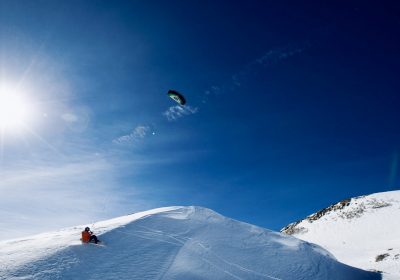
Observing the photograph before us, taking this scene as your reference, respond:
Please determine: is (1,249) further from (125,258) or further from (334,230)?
(334,230)

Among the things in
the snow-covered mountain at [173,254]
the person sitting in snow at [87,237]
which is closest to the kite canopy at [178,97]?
the snow-covered mountain at [173,254]

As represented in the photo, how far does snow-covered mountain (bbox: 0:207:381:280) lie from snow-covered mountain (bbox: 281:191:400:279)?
6470 mm

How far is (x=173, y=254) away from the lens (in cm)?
2081

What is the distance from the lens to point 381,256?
29828 mm

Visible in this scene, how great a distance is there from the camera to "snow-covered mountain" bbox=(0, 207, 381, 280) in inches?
714

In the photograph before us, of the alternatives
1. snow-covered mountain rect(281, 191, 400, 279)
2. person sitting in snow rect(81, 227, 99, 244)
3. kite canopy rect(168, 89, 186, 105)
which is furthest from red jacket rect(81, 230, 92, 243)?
snow-covered mountain rect(281, 191, 400, 279)

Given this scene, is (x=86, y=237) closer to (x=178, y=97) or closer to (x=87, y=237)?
(x=87, y=237)

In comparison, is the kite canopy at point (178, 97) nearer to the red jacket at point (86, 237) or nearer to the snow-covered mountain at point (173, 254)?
the snow-covered mountain at point (173, 254)

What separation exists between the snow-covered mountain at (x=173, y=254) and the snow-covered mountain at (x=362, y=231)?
647 cm

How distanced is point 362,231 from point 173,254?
1370 inches

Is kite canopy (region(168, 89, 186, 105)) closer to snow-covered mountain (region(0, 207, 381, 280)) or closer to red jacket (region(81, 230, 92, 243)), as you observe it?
snow-covered mountain (region(0, 207, 381, 280))

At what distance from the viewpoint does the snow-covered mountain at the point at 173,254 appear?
1814 cm

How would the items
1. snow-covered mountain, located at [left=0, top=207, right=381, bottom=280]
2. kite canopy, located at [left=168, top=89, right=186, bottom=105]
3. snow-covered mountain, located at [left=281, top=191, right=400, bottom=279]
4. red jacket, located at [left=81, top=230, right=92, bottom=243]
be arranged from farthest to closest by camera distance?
snow-covered mountain, located at [left=281, top=191, right=400, bottom=279] < kite canopy, located at [left=168, top=89, right=186, bottom=105] < red jacket, located at [left=81, top=230, right=92, bottom=243] < snow-covered mountain, located at [left=0, top=207, right=381, bottom=280]

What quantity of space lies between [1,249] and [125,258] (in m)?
7.66
